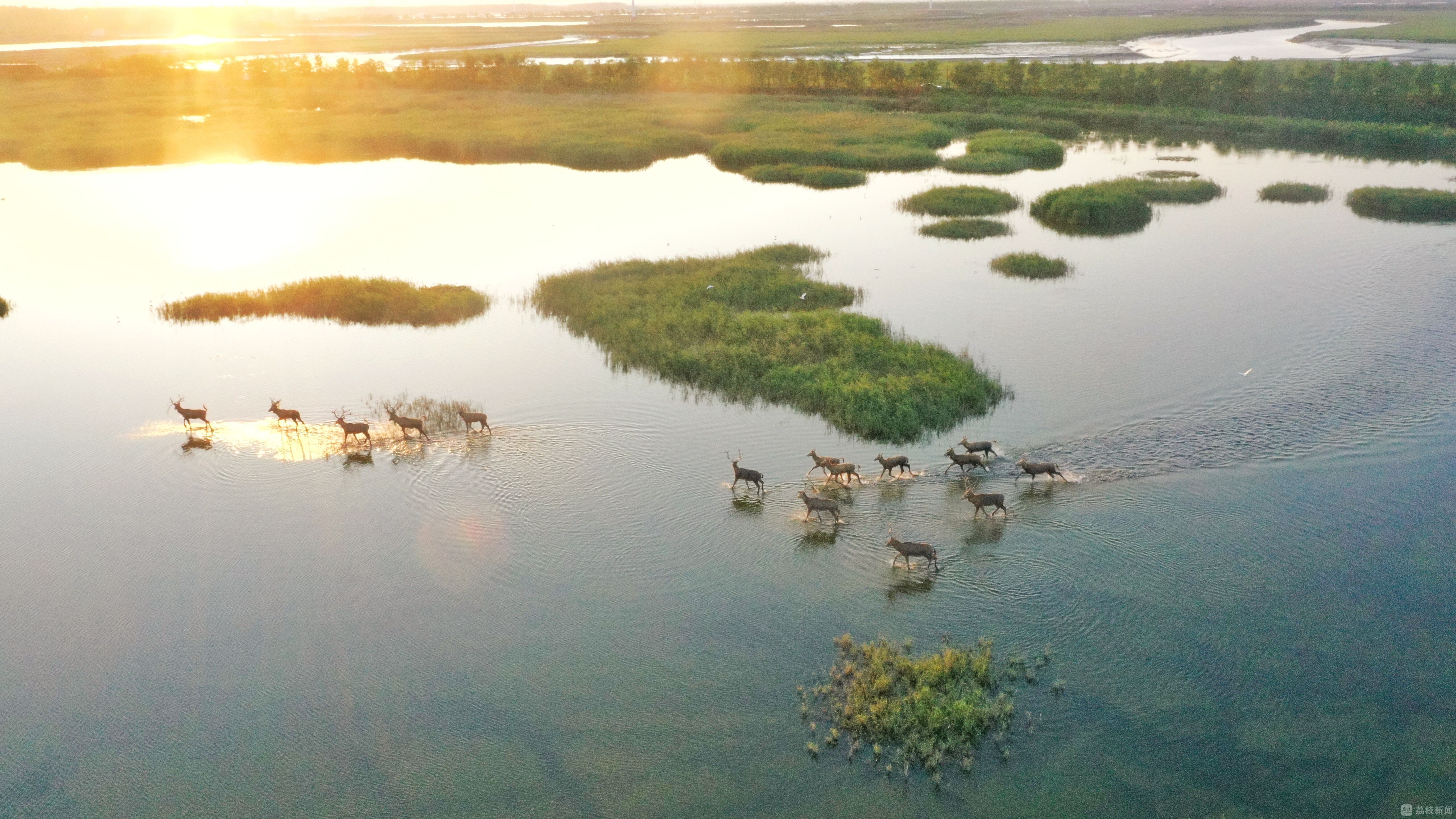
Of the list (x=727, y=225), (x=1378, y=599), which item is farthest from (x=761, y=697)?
(x=727, y=225)

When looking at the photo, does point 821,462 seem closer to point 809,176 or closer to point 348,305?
point 348,305

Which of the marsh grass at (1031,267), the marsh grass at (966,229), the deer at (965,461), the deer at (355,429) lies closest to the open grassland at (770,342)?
the deer at (965,461)

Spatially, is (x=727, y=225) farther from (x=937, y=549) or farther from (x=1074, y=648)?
(x=1074, y=648)

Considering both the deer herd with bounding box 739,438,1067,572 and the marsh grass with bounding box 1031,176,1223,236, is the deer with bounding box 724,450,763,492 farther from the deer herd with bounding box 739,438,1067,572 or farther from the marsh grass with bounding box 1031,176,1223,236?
the marsh grass with bounding box 1031,176,1223,236

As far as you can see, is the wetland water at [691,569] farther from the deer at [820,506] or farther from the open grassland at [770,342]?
the open grassland at [770,342]

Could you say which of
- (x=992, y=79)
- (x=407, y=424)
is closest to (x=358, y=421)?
(x=407, y=424)
